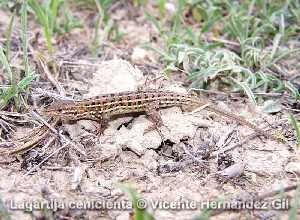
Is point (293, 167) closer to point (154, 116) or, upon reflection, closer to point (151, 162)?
point (151, 162)

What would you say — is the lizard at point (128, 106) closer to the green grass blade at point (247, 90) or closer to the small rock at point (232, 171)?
the green grass blade at point (247, 90)

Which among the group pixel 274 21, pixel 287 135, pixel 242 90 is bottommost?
pixel 287 135

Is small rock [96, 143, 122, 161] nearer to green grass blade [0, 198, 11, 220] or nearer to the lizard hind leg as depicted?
the lizard hind leg

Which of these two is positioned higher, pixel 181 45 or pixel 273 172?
pixel 181 45

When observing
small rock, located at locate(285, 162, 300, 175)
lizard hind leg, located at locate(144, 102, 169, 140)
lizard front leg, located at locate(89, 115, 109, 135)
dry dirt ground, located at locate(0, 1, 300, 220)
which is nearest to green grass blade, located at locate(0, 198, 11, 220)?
dry dirt ground, located at locate(0, 1, 300, 220)

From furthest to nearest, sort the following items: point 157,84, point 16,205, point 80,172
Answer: point 157,84, point 80,172, point 16,205

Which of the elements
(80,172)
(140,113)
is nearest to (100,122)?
(140,113)

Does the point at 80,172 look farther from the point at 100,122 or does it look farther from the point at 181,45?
the point at 181,45
